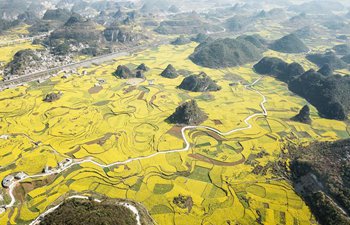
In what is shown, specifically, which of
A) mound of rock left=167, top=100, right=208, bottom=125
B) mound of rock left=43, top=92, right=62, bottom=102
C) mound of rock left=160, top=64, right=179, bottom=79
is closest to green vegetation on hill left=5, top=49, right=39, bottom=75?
mound of rock left=43, top=92, right=62, bottom=102

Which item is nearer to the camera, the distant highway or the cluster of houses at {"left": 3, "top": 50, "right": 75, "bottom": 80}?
the distant highway

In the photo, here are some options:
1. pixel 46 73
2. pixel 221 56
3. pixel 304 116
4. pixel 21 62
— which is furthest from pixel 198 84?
pixel 21 62

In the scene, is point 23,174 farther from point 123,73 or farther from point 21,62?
point 21,62

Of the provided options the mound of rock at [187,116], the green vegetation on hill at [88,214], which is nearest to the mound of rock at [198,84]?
the mound of rock at [187,116]

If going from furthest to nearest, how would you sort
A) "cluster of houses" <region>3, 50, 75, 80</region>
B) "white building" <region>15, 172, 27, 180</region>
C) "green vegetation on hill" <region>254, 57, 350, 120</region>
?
1. "cluster of houses" <region>3, 50, 75, 80</region>
2. "green vegetation on hill" <region>254, 57, 350, 120</region>
3. "white building" <region>15, 172, 27, 180</region>

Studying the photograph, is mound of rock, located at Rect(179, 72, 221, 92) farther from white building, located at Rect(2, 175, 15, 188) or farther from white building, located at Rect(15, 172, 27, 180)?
white building, located at Rect(2, 175, 15, 188)
